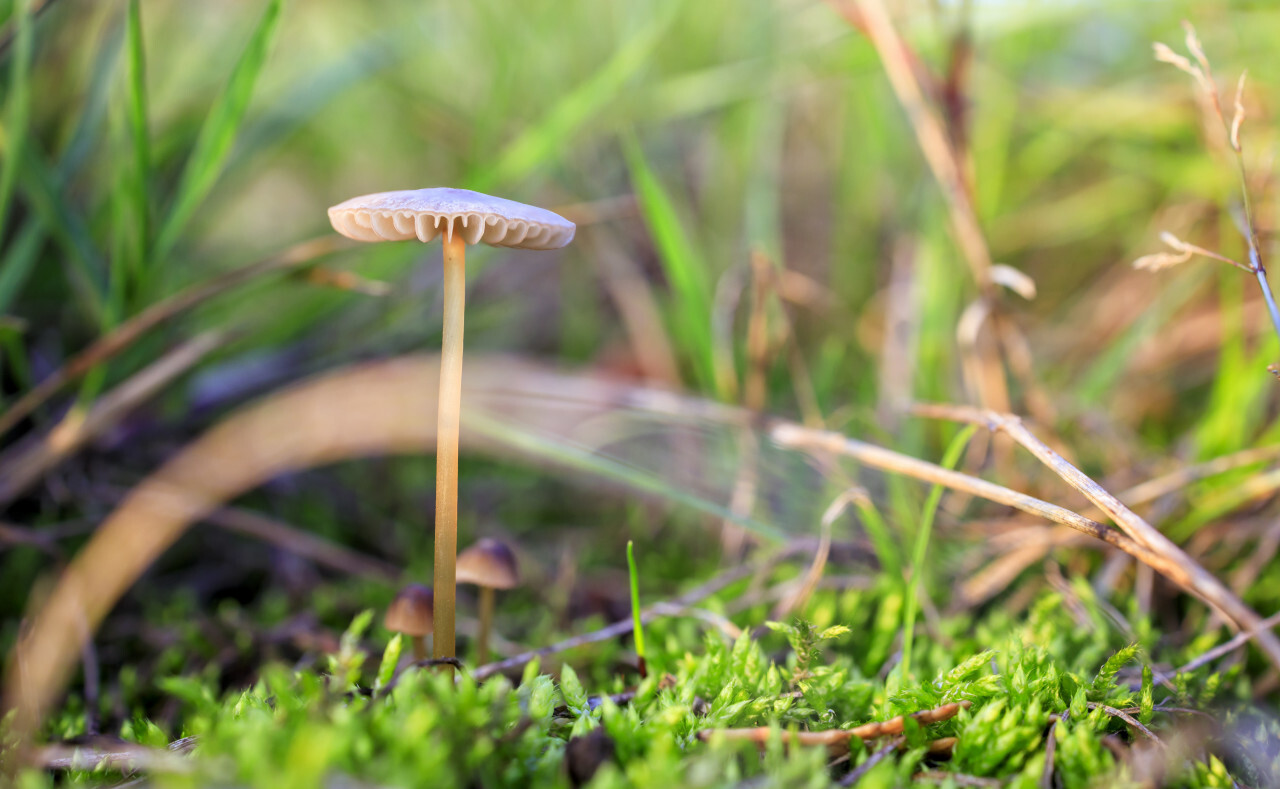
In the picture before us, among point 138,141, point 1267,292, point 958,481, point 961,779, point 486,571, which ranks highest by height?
point 138,141

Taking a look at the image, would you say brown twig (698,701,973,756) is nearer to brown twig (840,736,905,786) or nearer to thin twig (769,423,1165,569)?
brown twig (840,736,905,786)

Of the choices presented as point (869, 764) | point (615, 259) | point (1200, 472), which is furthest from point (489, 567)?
point (615, 259)

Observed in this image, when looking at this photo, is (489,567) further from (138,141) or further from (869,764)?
(138,141)

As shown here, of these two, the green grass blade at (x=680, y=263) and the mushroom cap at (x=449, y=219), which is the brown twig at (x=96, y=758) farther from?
the green grass blade at (x=680, y=263)

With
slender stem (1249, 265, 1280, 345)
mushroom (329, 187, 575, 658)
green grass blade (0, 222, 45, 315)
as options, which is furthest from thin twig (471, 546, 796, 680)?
green grass blade (0, 222, 45, 315)

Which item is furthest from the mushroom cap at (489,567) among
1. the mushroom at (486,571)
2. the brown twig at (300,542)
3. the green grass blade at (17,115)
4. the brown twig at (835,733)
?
the green grass blade at (17,115)

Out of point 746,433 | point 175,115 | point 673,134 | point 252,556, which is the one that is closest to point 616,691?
point 746,433

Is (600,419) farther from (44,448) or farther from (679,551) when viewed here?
(44,448)
